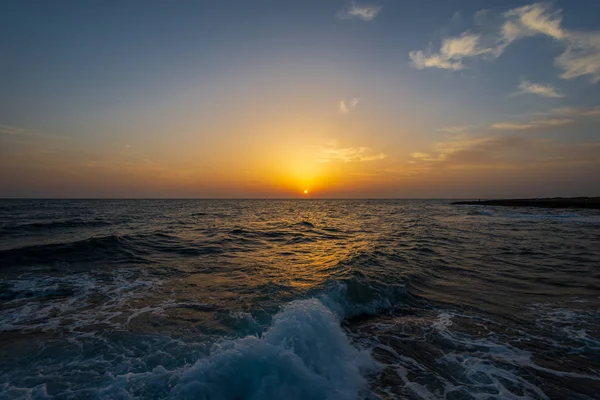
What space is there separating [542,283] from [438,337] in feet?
21.7

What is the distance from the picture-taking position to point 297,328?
6.03 m

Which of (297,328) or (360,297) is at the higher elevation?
(297,328)

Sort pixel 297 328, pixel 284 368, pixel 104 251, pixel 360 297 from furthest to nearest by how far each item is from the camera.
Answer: pixel 104 251 < pixel 360 297 < pixel 297 328 < pixel 284 368

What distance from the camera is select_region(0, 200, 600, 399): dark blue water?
4.55 m

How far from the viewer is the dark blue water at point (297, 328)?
14.9 feet

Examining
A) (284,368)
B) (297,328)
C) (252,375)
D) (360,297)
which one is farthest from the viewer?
(360,297)

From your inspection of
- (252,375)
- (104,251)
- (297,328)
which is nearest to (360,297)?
(297,328)

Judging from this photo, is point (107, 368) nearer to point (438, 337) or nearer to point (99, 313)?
point (99, 313)

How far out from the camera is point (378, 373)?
5055 millimetres

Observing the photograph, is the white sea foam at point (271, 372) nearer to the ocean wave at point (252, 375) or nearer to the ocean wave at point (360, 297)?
the ocean wave at point (252, 375)

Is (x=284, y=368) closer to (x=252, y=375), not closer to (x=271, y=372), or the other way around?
(x=271, y=372)

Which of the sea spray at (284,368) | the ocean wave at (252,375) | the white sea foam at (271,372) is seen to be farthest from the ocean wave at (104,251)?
the sea spray at (284,368)

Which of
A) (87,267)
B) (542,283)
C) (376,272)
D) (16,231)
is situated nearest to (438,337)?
(376,272)

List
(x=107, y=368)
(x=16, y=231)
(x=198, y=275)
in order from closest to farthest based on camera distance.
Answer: (x=107, y=368)
(x=198, y=275)
(x=16, y=231)
